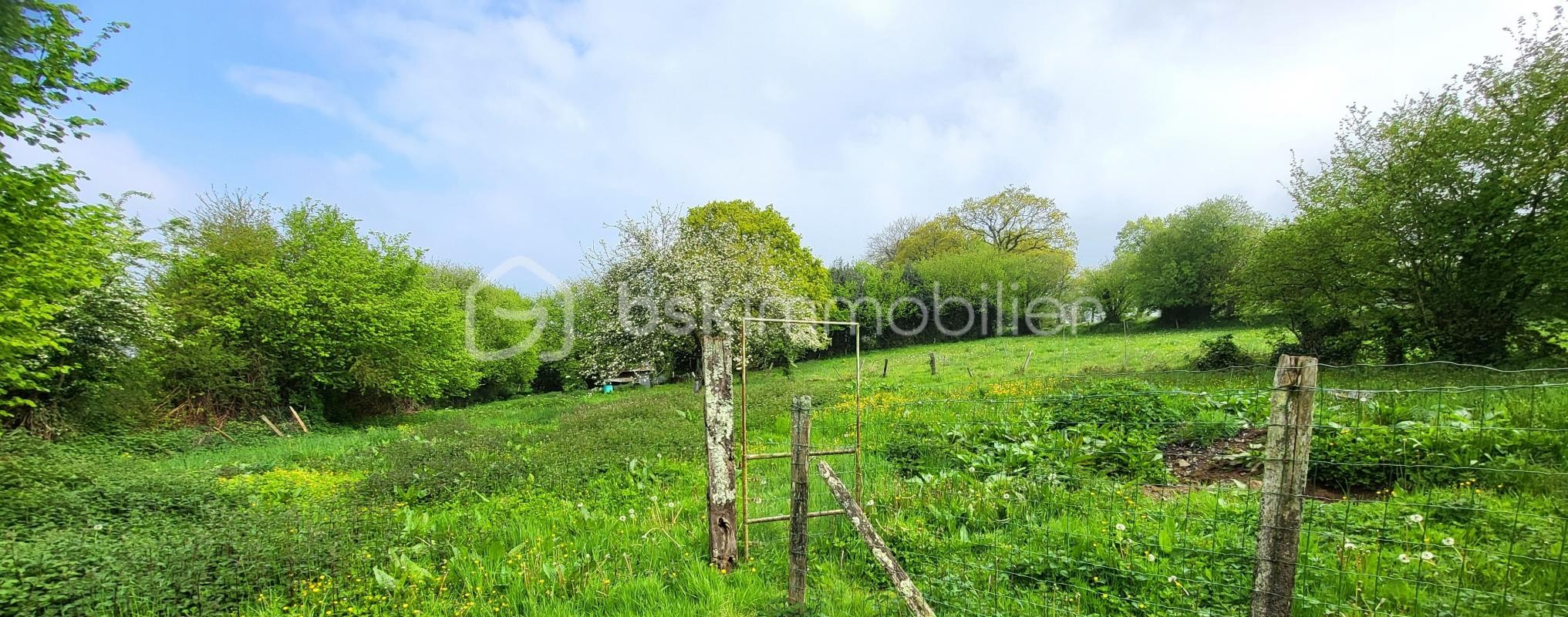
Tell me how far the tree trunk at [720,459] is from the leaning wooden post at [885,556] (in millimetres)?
1140

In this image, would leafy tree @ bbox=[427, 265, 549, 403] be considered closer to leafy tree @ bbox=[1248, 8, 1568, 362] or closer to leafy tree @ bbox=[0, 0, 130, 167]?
leafy tree @ bbox=[0, 0, 130, 167]

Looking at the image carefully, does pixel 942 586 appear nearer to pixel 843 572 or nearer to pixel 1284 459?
pixel 843 572

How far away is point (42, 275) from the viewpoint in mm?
10172

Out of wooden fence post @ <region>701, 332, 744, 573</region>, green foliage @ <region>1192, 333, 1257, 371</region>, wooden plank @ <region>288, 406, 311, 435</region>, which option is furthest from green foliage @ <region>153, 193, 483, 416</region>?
green foliage @ <region>1192, 333, 1257, 371</region>

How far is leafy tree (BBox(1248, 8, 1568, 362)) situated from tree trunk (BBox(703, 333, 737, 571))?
633 inches

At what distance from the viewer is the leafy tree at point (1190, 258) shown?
107ft

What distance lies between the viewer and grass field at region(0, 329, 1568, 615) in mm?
3758

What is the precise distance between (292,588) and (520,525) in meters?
1.88

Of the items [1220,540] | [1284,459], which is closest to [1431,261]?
[1220,540]

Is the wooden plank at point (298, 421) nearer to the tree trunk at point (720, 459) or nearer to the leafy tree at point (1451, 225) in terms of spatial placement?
the tree trunk at point (720, 459)

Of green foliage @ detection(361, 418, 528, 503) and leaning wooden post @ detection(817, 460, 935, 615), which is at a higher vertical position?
leaning wooden post @ detection(817, 460, 935, 615)

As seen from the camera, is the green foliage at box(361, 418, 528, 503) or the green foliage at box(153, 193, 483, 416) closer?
the green foliage at box(361, 418, 528, 503)

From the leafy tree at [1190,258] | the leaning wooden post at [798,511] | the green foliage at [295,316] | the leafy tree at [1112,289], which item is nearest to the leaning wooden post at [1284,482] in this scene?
the leaning wooden post at [798,511]

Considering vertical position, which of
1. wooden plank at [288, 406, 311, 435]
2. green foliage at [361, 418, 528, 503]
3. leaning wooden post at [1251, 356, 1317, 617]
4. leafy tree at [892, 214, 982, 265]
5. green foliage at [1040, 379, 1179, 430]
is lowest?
wooden plank at [288, 406, 311, 435]
